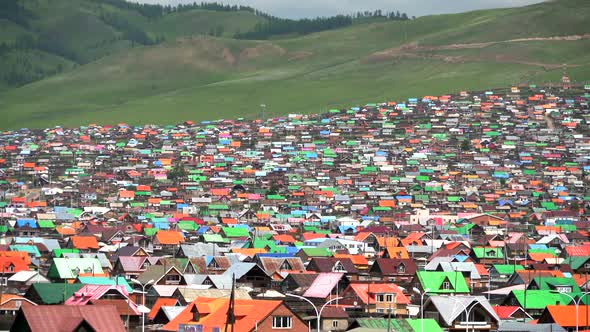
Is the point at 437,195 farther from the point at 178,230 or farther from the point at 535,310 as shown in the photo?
the point at 535,310

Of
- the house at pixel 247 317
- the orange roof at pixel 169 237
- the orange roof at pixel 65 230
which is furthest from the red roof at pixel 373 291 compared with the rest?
the orange roof at pixel 65 230

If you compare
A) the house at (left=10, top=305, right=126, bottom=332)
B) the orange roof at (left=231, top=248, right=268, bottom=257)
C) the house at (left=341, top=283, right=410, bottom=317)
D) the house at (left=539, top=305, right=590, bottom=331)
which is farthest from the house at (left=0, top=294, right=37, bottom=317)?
the orange roof at (left=231, top=248, right=268, bottom=257)

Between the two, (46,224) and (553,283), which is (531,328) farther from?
(46,224)

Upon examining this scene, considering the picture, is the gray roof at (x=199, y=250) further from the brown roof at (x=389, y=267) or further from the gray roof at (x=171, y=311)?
the gray roof at (x=171, y=311)

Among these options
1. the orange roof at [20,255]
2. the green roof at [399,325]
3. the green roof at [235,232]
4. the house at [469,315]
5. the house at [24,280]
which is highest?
the green roof at [399,325]

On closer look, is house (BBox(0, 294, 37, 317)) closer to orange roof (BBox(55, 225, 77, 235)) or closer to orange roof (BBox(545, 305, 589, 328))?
orange roof (BBox(545, 305, 589, 328))

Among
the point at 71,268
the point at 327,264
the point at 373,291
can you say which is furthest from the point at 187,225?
the point at 373,291

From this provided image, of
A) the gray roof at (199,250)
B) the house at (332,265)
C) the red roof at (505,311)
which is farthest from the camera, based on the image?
the gray roof at (199,250)
